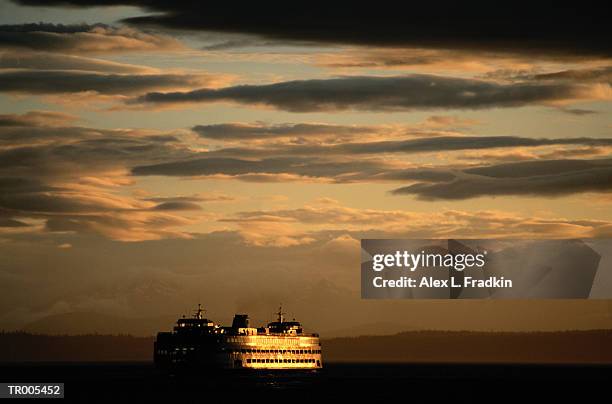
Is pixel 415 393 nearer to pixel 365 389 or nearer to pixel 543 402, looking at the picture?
pixel 365 389

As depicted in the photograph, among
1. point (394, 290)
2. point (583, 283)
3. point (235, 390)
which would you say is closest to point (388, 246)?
point (394, 290)

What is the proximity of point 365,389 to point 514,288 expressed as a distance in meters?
95.0

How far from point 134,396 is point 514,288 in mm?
72974

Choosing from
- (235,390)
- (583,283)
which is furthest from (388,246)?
(235,390)

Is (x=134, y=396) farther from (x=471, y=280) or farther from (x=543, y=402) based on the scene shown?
(x=471, y=280)

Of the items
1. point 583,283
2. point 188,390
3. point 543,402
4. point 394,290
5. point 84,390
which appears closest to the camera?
point 394,290

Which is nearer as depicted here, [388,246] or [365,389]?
[388,246]

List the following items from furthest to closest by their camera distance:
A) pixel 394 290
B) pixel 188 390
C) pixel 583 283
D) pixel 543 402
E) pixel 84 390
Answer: pixel 84 390
pixel 188 390
pixel 543 402
pixel 583 283
pixel 394 290

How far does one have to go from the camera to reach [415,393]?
179 meters

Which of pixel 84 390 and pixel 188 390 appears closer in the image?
pixel 188 390

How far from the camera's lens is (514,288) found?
10094 cm

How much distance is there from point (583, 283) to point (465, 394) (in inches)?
2933

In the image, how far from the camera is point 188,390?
559 feet

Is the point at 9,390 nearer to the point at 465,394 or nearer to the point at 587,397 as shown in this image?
the point at 465,394
